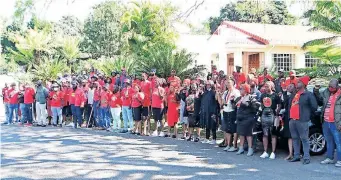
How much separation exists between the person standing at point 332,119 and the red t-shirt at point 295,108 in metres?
0.58

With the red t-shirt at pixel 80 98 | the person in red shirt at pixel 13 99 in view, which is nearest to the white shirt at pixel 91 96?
the red t-shirt at pixel 80 98

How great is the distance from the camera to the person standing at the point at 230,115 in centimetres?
1045

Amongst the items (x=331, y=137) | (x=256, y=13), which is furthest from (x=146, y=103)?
(x=331, y=137)

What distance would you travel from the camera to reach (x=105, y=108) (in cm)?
1475

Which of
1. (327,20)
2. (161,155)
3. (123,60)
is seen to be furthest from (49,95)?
(327,20)

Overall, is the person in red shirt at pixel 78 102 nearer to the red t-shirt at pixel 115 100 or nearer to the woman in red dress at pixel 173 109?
the red t-shirt at pixel 115 100

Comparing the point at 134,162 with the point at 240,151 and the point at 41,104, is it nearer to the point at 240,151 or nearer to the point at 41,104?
the point at 240,151

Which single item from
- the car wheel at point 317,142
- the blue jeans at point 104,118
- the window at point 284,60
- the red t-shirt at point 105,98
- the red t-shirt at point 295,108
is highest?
the window at point 284,60

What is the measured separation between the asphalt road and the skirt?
59cm

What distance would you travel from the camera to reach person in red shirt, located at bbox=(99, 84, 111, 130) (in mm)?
14586

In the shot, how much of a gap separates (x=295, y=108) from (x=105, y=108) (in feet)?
24.7

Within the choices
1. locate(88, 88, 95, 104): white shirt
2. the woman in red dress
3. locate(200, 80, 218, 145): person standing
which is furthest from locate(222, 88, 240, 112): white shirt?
locate(88, 88, 95, 104): white shirt

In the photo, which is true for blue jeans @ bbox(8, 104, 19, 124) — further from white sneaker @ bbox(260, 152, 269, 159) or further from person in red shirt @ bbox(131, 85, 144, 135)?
white sneaker @ bbox(260, 152, 269, 159)

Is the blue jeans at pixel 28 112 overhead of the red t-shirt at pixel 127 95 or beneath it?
beneath
